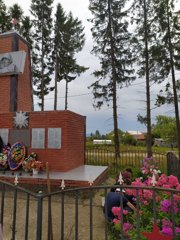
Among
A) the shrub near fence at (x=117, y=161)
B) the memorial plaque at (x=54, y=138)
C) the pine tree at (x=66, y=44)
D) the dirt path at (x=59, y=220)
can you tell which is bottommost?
the dirt path at (x=59, y=220)

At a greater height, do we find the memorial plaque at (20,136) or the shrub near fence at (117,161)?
the memorial plaque at (20,136)

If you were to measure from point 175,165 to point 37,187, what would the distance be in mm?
4761

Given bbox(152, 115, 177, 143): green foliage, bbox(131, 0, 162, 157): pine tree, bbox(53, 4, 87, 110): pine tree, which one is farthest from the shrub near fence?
bbox(152, 115, 177, 143): green foliage

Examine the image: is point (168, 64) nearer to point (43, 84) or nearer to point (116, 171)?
point (116, 171)

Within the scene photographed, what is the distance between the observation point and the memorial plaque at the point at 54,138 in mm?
9133

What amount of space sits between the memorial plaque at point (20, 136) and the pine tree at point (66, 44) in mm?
14577

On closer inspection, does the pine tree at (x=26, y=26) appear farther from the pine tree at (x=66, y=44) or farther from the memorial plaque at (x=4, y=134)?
the memorial plaque at (x=4, y=134)

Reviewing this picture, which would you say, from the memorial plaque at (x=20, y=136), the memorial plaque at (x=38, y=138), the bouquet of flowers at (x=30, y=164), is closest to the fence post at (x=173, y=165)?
the bouquet of flowers at (x=30, y=164)

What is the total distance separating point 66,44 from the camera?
24.2m

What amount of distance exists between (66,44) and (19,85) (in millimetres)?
13719

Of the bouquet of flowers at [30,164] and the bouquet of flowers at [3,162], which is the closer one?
the bouquet of flowers at [30,164]

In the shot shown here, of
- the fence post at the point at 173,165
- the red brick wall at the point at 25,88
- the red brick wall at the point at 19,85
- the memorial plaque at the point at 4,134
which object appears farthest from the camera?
the red brick wall at the point at 25,88

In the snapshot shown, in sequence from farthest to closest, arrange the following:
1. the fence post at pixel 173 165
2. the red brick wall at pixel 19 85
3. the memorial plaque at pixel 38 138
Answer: the red brick wall at pixel 19 85, the memorial plaque at pixel 38 138, the fence post at pixel 173 165

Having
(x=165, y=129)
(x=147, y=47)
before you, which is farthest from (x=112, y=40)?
(x=165, y=129)
